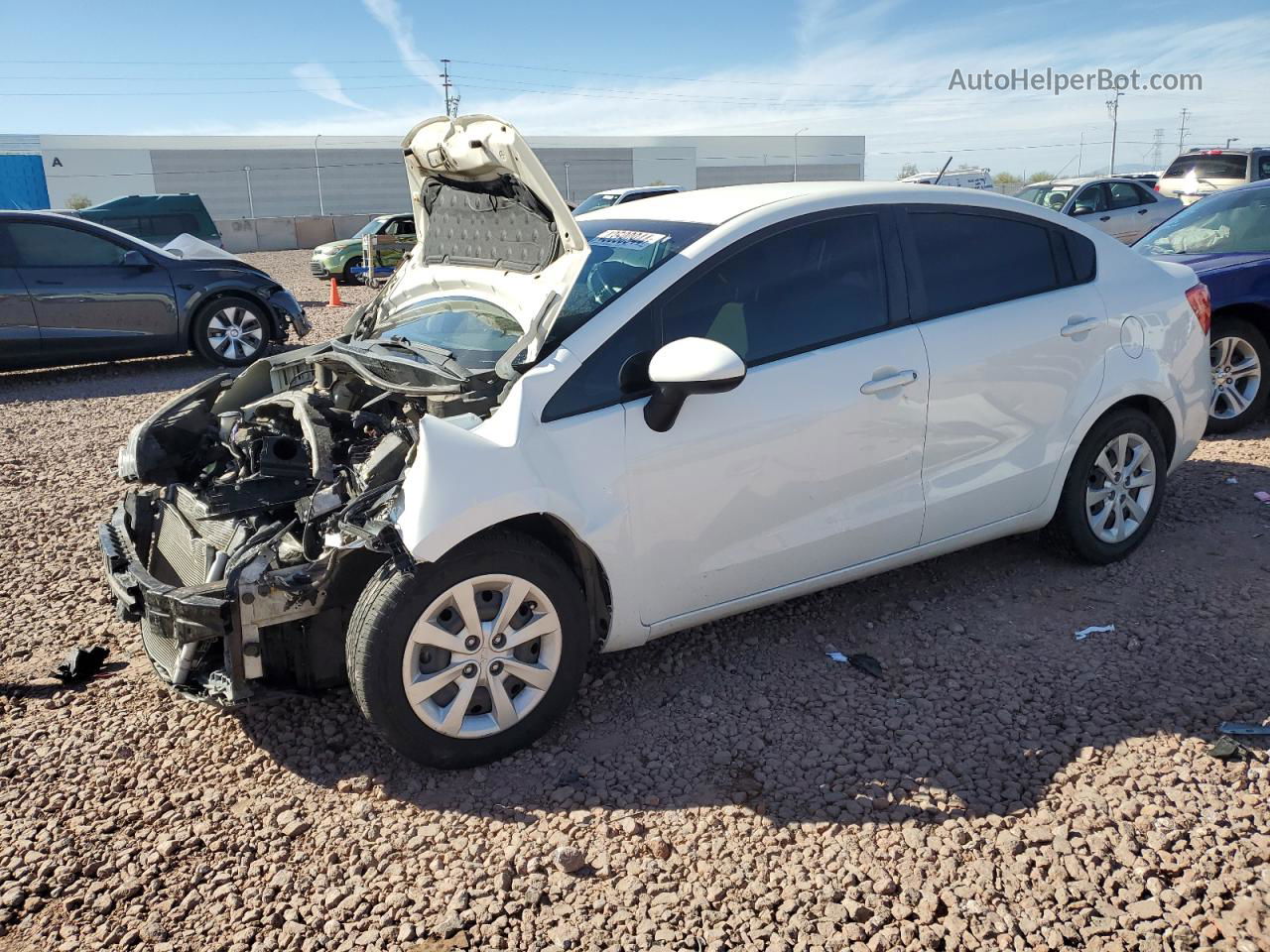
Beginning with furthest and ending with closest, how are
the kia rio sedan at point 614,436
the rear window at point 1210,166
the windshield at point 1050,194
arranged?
the windshield at point 1050,194 < the rear window at point 1210,166 < the kia rio sedan at point 614,436

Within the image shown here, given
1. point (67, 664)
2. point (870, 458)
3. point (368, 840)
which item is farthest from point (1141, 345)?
point (67, 664)

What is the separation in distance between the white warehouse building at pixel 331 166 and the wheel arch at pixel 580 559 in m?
49.3

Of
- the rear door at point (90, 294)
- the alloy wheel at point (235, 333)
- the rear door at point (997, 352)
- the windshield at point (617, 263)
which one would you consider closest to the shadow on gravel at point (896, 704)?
the rear door at point (997, 352)

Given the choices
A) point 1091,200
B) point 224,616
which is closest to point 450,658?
point 224,616

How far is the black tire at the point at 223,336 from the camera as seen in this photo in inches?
422

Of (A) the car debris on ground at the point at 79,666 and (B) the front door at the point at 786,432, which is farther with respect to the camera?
(A) the car debris on ground at the point at 79,666

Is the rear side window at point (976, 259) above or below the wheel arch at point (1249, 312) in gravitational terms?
above

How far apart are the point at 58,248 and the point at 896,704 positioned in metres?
9.70

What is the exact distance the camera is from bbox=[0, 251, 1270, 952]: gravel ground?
268cm

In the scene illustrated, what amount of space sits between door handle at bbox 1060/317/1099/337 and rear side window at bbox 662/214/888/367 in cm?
94

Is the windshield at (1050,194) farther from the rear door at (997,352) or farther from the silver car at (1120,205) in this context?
the rear door at (997,352)

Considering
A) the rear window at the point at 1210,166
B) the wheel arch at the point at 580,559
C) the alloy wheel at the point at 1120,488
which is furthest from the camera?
the rear window at the point at 1210,166

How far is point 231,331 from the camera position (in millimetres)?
10914

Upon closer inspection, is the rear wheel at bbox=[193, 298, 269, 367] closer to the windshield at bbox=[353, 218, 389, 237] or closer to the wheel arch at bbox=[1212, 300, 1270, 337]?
the wheel arch at bbox=[1212, 300, 1270, 337]
